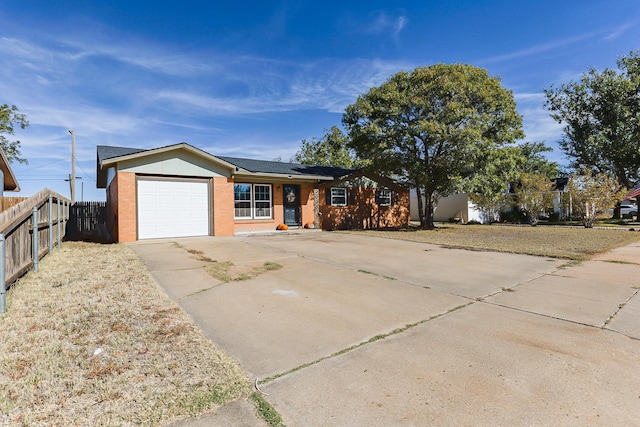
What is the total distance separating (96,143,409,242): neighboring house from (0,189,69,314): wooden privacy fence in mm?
3171

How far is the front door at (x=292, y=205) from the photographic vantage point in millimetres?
16594

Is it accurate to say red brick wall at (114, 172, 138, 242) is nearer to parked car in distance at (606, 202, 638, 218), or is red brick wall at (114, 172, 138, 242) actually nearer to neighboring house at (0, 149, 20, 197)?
neighboring house at (0, 149, 20, 197)

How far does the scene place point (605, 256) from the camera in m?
8.48

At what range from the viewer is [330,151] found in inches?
1437

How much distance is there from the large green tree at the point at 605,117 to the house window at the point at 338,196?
19.8m

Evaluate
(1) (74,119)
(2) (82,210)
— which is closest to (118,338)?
(2) (82,210)

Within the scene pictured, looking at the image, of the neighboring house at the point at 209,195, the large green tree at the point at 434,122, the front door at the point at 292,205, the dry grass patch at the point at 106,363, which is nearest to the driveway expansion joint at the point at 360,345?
the dry grass patch at the point at 106,363

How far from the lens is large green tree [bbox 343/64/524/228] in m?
14.6

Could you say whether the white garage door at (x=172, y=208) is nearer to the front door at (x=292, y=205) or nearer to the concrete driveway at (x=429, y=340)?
the front door at (x=292, y=205)

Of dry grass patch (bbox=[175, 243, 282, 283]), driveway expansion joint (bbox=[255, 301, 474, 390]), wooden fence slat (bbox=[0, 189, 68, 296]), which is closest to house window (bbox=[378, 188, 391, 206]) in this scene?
dry grass patch (bbox=[175, 243, 282, 283])

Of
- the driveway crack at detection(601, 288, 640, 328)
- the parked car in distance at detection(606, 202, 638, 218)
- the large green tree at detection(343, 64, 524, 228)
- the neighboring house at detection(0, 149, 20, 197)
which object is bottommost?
the driveway crack at detection(601, 288, 640, 328)

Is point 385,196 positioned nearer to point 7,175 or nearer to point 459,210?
point 459,210

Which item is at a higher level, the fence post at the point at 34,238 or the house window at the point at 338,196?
the house window at the point at 338,196

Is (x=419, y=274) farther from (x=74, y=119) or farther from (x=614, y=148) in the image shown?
(x=614, y=148)
